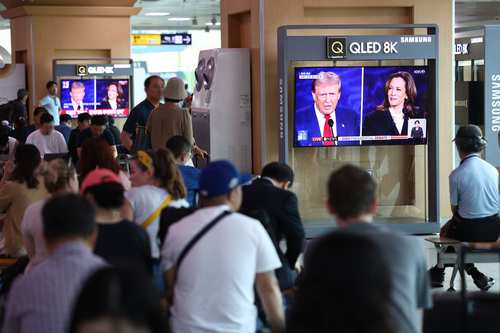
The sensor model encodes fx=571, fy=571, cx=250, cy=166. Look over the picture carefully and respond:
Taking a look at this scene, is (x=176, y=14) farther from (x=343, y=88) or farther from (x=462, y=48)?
(x=343, y=88)

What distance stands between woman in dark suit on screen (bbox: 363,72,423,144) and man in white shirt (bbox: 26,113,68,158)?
412 centimetres

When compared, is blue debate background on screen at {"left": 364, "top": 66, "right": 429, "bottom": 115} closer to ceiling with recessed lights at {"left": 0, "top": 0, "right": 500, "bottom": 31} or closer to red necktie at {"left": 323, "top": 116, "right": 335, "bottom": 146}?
red necktie at {"left": 323, "top": 116, "right": 335, "bottom": 146}

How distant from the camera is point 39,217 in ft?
9.86

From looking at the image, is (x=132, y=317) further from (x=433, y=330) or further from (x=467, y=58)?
(x=467, y=58)

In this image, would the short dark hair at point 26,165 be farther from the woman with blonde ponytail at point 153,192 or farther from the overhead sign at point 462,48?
the overhead sign at point 462,48

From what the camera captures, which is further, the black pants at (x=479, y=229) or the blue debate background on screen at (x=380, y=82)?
the blue debate background on screen at (x=380, y=82)

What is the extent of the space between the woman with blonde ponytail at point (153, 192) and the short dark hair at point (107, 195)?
16.5 inches

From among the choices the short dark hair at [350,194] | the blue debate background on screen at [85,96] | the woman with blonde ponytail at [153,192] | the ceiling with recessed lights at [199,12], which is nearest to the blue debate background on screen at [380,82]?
the woman with blonde ponytail at [153,192]

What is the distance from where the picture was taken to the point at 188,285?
2.19 meters

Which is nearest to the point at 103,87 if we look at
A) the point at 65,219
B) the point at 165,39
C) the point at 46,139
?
the point at 46,139

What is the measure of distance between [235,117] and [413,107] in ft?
7.35

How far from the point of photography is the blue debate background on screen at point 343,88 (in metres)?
6.70

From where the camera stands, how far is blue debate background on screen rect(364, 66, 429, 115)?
681cm

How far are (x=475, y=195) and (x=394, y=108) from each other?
7.45 feet
